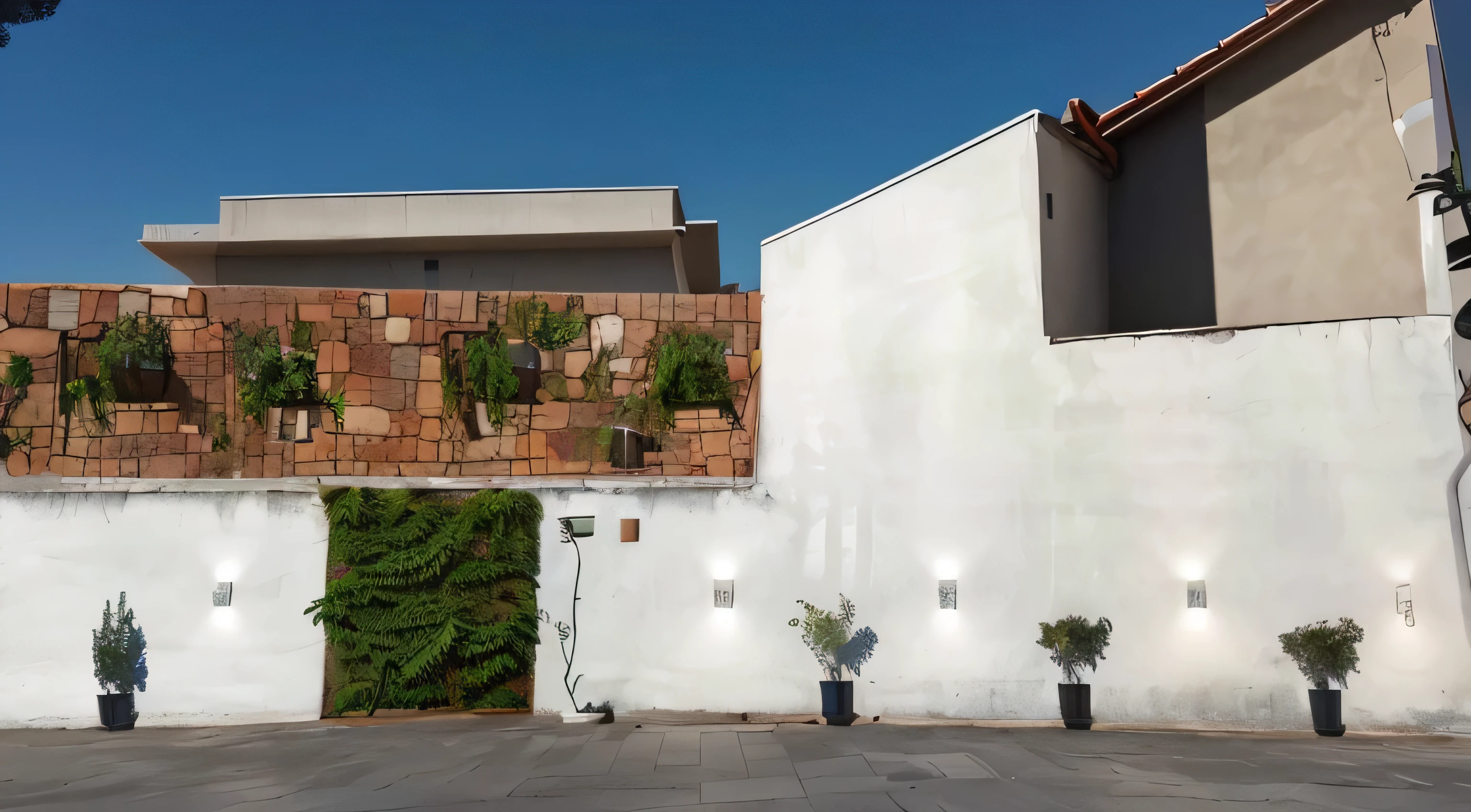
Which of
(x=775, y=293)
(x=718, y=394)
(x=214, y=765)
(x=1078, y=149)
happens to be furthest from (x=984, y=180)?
(x=214, y=765)

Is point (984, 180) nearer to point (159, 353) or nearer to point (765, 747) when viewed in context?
point (765, 747)

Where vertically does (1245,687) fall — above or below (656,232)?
below

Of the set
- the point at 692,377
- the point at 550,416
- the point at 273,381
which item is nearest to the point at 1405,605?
the point at 692,377

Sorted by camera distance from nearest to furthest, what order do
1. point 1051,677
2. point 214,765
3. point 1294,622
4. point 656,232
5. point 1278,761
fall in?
point 1278,761
point 214,765
point 1294,622
point 1051,677
point 656,232

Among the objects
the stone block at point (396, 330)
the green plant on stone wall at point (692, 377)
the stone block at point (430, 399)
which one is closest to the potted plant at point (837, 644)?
the green plant on stone wall at point (692, 377)

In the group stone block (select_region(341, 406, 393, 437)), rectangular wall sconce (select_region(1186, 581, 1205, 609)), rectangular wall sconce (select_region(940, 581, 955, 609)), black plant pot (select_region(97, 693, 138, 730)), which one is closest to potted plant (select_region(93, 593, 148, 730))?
black plant pot (select_region(97, 693, 138, 730))

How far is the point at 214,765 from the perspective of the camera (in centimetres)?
775

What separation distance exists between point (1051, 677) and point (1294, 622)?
213cm

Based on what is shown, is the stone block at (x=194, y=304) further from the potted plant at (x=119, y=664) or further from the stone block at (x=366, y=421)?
the potted plant at (x=119, y=664)

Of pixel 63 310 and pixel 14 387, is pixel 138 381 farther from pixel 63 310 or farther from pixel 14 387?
pixel 14 387

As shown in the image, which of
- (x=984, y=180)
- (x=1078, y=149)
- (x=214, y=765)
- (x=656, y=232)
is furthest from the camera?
(x=656, y=232)

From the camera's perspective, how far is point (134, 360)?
10422 mm

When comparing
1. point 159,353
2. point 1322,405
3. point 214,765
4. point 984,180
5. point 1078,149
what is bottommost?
point 214,765

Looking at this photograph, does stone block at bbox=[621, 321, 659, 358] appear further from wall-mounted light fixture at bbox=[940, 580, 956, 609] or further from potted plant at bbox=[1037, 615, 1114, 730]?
potted plant at bbox=[1037, 615, 1114, 730]
